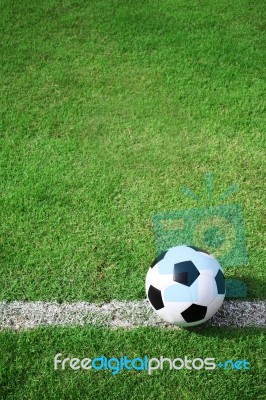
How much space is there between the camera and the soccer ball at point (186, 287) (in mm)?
2871

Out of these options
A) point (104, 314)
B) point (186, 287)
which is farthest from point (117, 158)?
point (186, 287)

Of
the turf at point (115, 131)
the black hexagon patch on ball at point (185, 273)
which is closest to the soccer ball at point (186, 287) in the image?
the black hexagon patch on ball at point (185, 273)

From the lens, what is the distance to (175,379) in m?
2.99

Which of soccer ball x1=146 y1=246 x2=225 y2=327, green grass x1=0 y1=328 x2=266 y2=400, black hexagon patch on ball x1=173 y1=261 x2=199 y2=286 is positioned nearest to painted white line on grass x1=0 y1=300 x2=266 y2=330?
green grass x1=0 y1=328 x2=266 y2=400

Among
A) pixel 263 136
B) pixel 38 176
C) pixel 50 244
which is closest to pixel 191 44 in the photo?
pixel 263 136

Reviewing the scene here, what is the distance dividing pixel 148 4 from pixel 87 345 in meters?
4.06

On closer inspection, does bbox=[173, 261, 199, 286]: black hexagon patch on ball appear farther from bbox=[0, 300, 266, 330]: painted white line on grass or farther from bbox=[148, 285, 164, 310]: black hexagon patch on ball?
bbox=[0, 300, 266, 330]: painted white line on grass

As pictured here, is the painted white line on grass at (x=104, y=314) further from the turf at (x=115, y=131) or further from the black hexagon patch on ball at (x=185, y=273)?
the black hexagon patch on ball at (x=185, y=273)

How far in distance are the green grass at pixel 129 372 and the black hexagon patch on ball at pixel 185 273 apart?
18.1 inches

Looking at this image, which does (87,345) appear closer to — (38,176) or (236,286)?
(236,286)

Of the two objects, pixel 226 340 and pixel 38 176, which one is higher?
pixel 38 176

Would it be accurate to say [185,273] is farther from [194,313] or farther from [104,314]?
[104,314]

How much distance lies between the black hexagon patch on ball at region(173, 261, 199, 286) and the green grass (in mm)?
461

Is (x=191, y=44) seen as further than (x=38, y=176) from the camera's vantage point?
Yes
